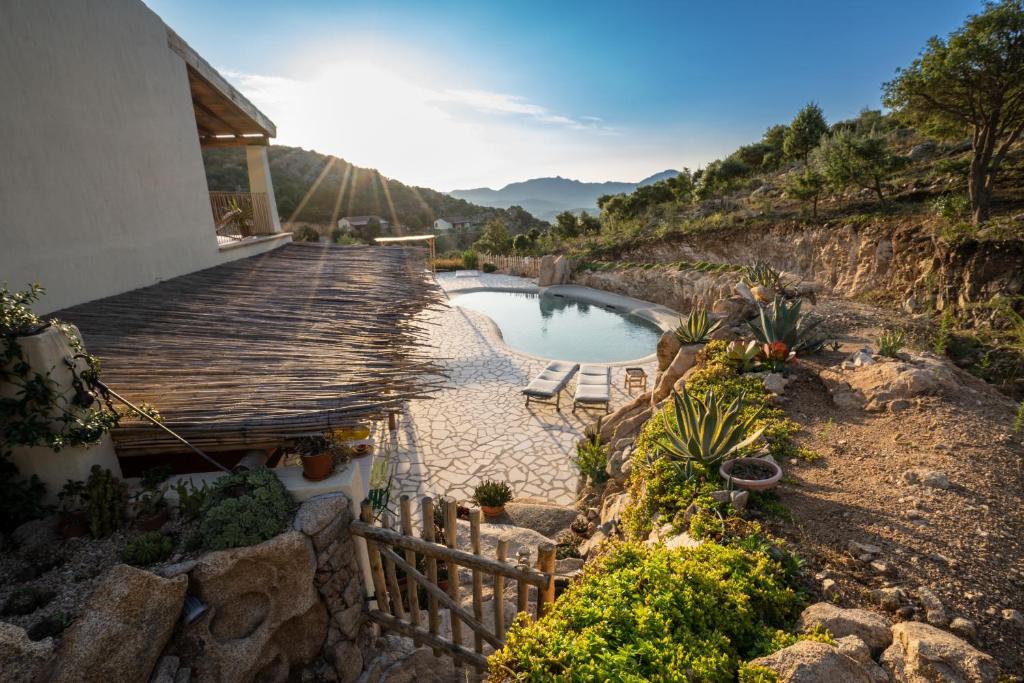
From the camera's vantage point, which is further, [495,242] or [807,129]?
[495,242]

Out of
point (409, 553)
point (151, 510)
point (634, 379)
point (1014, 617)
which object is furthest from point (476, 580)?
point (634, 379)

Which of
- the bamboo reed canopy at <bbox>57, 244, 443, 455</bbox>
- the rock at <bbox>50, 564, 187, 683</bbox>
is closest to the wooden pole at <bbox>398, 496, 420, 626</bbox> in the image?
the bamboo reed canopy at <bbox>57, 244, 443, 455</bbox>

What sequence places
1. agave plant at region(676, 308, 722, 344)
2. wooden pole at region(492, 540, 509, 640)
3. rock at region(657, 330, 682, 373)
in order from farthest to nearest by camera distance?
rock at region(657, 330, 682, 373), agave plant at region(676, 308, 722, 344), wooden pole at region(492, 540, 509, 640)

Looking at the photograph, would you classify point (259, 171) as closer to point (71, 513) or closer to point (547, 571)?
point (71, 513)

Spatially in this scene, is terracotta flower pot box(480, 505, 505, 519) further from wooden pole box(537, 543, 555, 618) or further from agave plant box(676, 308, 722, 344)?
agave plant box(676, 308, 722, 344)

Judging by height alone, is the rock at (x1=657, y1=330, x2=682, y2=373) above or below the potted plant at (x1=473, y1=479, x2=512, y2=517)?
above

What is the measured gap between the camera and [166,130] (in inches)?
287

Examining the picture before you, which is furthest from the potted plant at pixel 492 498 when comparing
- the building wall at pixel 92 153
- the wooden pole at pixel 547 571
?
the building wall at pixel 92 153

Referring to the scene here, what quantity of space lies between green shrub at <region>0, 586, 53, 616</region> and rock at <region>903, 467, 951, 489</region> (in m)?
7.15

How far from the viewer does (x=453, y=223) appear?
66688 mm

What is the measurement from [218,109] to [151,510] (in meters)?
9.92

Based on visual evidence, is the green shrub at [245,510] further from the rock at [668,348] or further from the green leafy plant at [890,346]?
→ the green leafy plant at [890,346]

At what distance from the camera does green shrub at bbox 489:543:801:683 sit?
2.46 meters

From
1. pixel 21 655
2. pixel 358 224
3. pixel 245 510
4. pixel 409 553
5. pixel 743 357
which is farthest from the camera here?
pixel 358 224
